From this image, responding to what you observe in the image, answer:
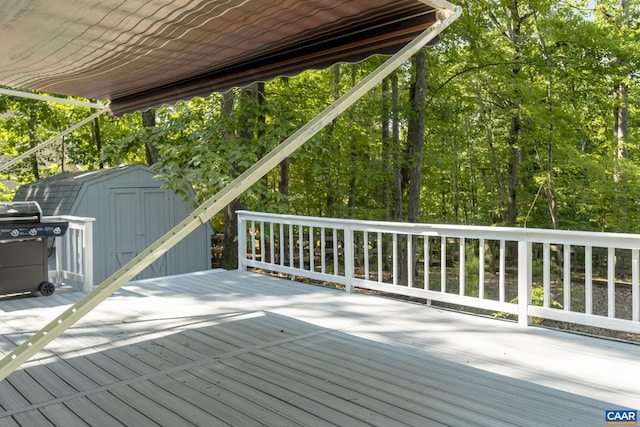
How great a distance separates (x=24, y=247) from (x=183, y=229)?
383 cm

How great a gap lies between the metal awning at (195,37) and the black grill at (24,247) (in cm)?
130

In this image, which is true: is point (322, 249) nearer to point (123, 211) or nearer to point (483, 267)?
point (483, 267)

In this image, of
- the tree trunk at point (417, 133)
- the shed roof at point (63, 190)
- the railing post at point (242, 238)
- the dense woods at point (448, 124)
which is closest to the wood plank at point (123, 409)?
the railing post at point (242, 238)

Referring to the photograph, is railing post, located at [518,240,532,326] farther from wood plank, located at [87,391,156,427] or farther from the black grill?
the black grill

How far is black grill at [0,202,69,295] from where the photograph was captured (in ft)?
16.6

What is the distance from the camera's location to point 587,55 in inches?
441

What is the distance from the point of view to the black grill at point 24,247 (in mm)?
5055

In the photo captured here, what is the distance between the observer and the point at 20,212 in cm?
520

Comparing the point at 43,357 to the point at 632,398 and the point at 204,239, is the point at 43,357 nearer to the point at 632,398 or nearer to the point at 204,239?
the point at 632,398

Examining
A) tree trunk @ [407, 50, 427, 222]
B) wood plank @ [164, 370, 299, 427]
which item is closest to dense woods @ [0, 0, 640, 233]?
tree trunk @ [407, 50, 427, 222]

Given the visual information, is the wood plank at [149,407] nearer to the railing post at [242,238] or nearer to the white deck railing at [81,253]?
the white deck railing at [81,253]

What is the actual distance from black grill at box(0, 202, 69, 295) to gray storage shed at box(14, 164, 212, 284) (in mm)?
3967

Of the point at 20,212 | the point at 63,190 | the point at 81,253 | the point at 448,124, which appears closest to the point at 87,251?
the point at 81,253

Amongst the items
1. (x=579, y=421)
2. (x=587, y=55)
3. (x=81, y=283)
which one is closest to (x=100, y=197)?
(x=81, y=283)
